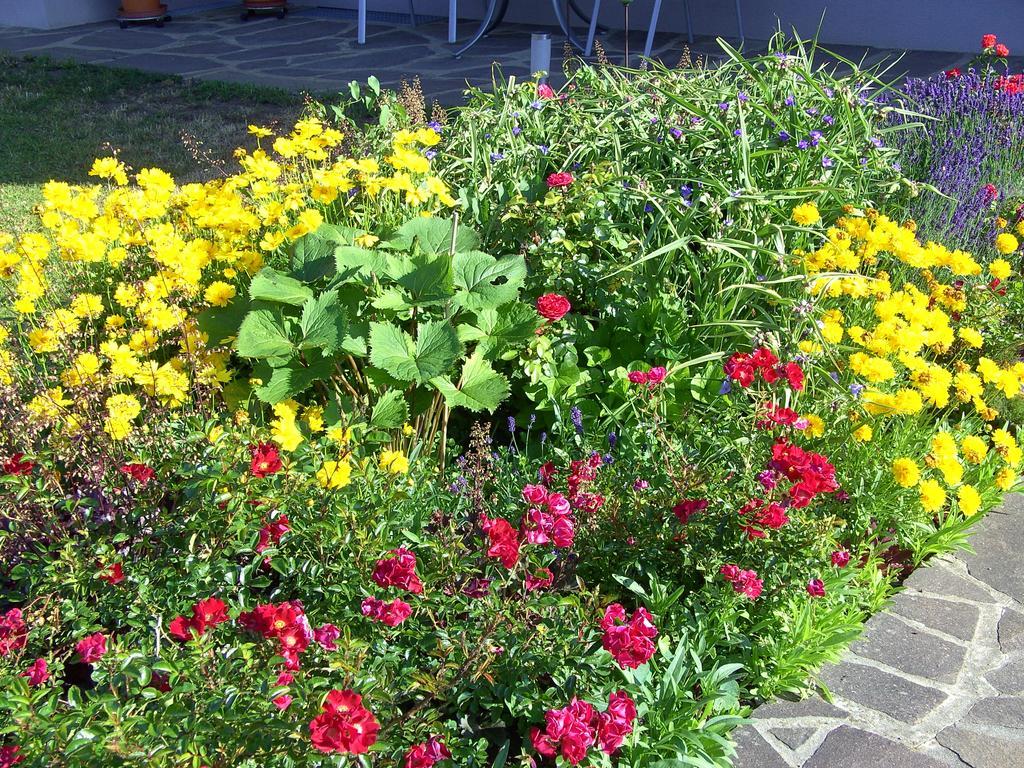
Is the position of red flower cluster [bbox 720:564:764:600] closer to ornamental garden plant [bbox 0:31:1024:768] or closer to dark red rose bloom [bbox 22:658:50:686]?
ornamental garden plant [bbox 0:31:1024:768]

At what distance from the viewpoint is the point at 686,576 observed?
2.27m

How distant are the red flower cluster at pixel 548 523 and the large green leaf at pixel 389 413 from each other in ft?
2.09

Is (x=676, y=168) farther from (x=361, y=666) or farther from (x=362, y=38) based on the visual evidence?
(x=362, y=38)

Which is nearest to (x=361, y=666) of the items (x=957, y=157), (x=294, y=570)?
(x=294, y=570)

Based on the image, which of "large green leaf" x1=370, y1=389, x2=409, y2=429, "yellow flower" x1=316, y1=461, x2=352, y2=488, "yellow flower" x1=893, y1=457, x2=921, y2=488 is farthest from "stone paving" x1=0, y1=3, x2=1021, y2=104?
"yellow flower" x1=316, y1=461, x2=352, y2=488

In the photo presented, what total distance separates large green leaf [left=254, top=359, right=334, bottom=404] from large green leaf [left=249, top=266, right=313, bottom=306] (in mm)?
168

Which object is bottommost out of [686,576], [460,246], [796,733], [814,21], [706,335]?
[796,733]

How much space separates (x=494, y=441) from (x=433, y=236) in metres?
0.67

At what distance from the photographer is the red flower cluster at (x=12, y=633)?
1690mm

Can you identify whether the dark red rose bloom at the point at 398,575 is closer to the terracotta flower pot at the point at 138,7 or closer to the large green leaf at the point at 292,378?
the large green leaf at the point at 292,378

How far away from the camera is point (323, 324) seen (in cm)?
245

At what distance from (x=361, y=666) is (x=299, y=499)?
0.43 meters

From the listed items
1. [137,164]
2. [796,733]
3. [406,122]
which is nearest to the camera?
[796,733]

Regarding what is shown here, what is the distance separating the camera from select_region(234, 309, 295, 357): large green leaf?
2453 millimetres
